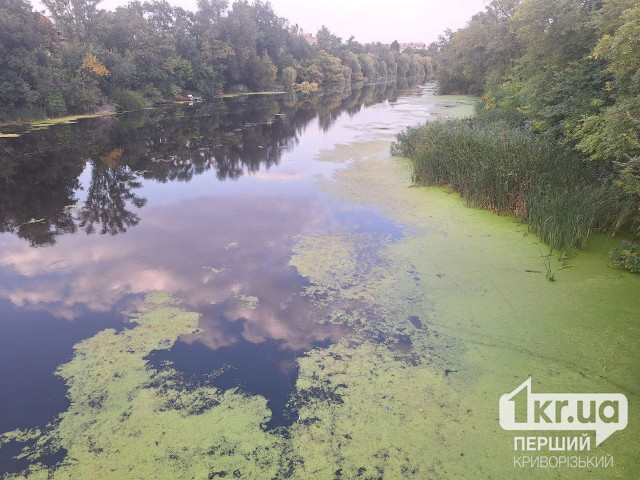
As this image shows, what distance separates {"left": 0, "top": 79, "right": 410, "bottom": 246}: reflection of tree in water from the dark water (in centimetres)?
6

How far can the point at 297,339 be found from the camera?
13.9 feet

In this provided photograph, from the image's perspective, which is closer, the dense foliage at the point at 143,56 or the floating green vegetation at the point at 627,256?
the floating green vegetation at the point at 627,256

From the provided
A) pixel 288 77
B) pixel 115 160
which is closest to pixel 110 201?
pixel 115 160

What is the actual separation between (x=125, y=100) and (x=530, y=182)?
27.1m

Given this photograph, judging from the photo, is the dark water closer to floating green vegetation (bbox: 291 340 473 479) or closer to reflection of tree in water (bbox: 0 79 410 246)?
reflection of tree in water (bbox: 0 79 410 246)

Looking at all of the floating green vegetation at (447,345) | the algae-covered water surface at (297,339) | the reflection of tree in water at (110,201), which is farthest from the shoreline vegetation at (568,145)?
the reflection of tree in water at (110,201)

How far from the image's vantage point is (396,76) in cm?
7900

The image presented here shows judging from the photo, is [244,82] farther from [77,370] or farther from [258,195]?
Result: [77,370]

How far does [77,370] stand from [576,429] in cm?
420

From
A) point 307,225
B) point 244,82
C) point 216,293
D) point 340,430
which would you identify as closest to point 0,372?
point 216,293

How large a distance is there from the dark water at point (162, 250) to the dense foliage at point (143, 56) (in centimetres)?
801

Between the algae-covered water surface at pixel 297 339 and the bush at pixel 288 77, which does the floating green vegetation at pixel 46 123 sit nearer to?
the algae-covered water surface at pixel 297 339

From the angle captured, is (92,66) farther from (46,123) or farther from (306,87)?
(306,87)

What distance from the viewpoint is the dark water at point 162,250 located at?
156 inches
